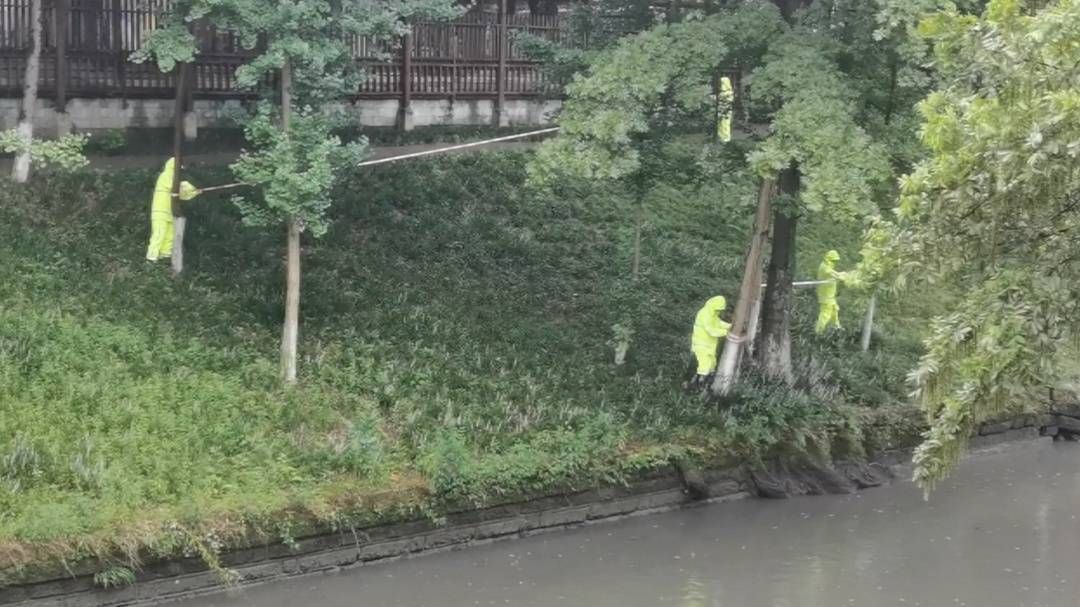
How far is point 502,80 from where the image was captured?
23422 mm

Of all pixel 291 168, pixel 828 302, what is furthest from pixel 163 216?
pixel 828 302

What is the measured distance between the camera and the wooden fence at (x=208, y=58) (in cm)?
1839

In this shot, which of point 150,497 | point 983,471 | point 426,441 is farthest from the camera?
point 983,471

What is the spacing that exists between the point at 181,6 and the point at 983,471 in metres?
11.4

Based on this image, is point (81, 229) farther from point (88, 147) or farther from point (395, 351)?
point (395, 351)

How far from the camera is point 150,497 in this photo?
12.6m

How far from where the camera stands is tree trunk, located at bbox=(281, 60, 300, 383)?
15.0 m

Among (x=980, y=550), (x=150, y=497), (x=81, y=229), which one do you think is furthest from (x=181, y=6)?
(x=980, y=550)

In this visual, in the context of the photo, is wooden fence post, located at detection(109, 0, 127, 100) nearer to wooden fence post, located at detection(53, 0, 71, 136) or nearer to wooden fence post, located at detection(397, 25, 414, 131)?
wooden fence post, located at detection(53, 0, 71, 136)

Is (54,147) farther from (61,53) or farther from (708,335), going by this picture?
(708,335)

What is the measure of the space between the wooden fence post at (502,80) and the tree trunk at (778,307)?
712 cm

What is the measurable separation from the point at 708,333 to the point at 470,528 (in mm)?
3924

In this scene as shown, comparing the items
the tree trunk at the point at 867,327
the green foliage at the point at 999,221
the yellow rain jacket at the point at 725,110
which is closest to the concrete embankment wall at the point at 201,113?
the yellow rain jacket at the point at 725,110

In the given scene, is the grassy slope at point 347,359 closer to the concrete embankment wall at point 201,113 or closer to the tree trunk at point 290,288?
Answer: the tree trunk at point 290,288
